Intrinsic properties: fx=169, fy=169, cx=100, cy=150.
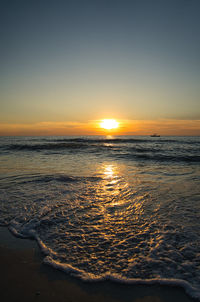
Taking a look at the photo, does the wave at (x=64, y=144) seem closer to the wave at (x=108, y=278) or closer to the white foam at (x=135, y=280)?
the wave at (x=108, y=278)

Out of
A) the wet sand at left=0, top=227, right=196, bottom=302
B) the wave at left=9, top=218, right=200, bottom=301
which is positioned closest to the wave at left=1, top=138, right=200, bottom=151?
the wave at left=9, top=218, right=200, bottom=301

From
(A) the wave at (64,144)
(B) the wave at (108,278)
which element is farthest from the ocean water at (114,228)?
(A) the wave at (64,144)

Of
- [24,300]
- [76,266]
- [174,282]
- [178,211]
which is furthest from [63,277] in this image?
[178,211]

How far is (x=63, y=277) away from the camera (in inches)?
86.9

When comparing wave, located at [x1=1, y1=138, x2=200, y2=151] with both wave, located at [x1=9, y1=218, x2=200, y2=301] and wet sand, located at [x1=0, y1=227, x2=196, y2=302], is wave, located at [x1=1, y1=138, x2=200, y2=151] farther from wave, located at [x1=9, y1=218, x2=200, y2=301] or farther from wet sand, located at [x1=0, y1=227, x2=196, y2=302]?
wet sand, located at [x1=0, y1=227, x2=196, y2=302]

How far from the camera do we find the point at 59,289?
2.01m

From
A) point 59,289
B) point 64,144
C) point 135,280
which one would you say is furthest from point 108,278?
point 64,144

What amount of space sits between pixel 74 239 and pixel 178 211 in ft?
8.52

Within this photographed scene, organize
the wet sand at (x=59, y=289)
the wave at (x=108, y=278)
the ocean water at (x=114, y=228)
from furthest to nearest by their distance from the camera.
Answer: the ocean water at (x=114, y=228) → the wave at (x=108, y=278) → the wet sand at (x=59, y=289)

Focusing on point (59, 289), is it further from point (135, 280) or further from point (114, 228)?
point (114, 228)

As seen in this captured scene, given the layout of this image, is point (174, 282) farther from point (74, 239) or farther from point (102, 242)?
point (74, 239)

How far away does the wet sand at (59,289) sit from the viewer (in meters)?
1.91

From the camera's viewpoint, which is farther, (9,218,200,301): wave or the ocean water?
the ocean water

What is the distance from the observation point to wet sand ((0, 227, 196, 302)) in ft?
6.27
